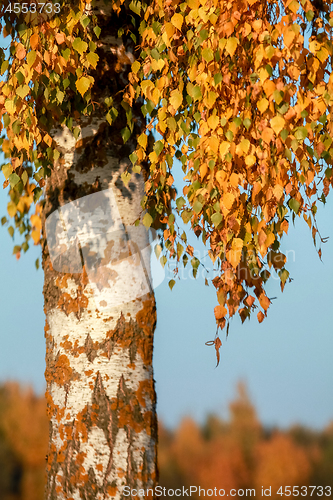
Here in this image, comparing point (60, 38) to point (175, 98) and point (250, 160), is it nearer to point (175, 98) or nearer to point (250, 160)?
point (175, 98)

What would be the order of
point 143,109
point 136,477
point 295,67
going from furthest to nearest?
point 143,109 < point 136,477 < point 295,67

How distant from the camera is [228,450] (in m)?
12.4

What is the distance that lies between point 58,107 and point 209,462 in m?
12.0

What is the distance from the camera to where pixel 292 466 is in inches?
519

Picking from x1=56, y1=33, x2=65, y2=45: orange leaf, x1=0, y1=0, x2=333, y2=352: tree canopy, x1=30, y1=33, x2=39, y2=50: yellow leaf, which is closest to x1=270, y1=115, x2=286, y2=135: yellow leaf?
x1=0, y1=0, x2=333, y2=352: tree canopy

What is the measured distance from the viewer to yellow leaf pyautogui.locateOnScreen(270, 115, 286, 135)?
195 cm

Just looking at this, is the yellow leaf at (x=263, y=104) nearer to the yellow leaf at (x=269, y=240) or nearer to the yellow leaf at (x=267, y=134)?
the yellow leaf at (x=267, y=134)

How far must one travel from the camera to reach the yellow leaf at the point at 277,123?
6.40 feet

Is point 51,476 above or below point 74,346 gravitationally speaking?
below

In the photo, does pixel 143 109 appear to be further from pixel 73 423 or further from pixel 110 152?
pixel 73 423

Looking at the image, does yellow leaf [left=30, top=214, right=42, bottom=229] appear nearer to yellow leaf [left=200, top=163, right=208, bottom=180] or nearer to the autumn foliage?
yellow leaf [left=200, top=163, right=208, bottom=180]

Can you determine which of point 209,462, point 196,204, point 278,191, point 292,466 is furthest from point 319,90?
point 292,466

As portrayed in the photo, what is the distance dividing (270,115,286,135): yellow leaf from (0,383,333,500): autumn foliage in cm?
658

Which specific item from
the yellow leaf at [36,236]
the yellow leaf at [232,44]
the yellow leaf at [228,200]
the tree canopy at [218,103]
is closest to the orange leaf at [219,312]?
the tree canopy at [218,103]
